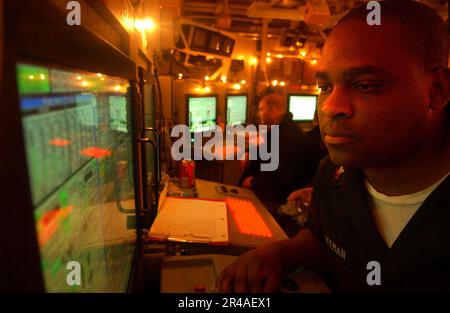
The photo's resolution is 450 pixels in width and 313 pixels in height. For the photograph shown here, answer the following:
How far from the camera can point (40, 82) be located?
0.94ft

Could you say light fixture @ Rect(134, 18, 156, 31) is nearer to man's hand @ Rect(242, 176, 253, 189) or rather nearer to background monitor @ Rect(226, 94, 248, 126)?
man's hand @ Rect(242, 176, 253, 189)

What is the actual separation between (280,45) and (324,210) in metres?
3.34

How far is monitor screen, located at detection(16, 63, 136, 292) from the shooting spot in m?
0.28

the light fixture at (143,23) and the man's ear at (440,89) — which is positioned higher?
the light fixture at (143,23)

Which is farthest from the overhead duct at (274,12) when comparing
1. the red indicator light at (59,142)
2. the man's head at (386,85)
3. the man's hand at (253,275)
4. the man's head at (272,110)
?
the red indicator light at (59,142)

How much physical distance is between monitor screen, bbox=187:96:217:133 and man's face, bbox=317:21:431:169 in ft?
7.33

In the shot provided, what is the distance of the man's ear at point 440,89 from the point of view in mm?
735

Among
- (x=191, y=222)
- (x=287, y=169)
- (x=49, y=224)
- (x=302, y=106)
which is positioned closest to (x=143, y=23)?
(x=191, y=222)

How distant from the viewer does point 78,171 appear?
17.2 inches

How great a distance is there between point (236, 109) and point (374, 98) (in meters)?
3.14

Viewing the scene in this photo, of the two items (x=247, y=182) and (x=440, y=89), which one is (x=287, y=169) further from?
(x=440, y=89)

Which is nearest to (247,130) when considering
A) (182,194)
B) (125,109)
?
(182,194)

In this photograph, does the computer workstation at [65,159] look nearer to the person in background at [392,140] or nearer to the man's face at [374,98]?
the person in background at [392,140]
